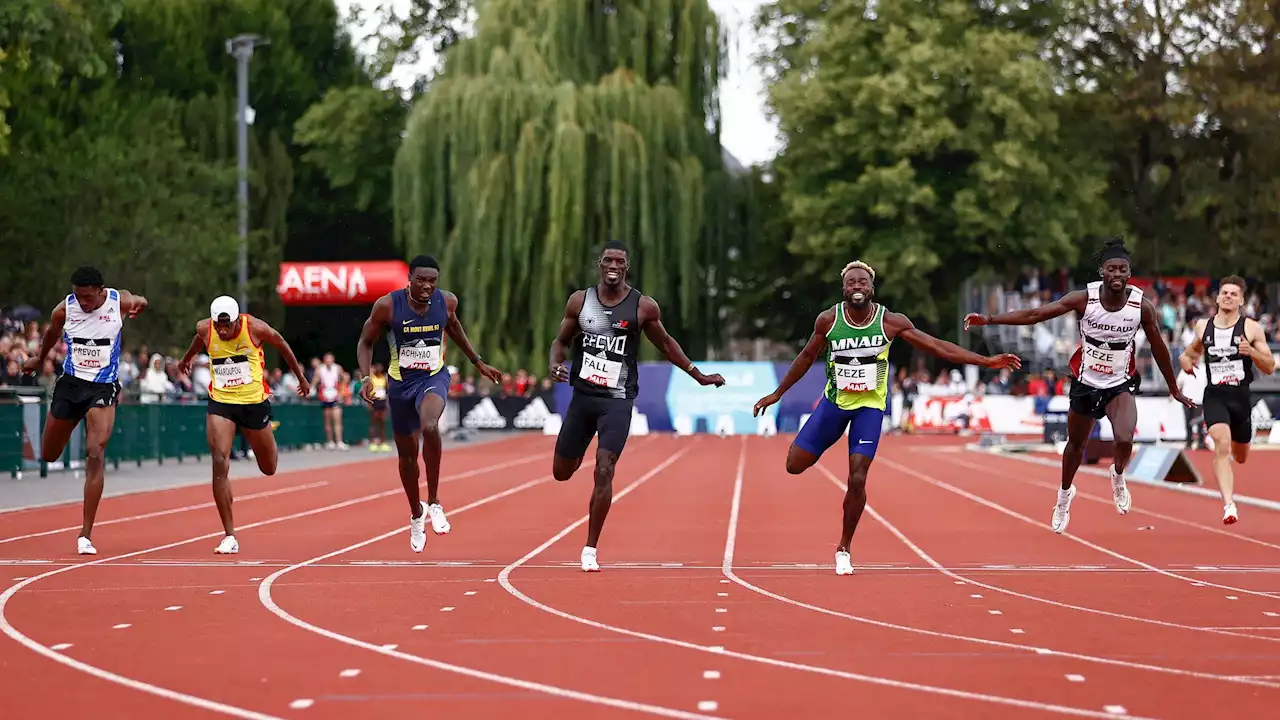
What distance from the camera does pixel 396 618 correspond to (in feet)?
32.3

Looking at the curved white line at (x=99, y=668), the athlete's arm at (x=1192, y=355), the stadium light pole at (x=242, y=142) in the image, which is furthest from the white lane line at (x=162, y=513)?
the stadium light pole at (x=242, y=142)

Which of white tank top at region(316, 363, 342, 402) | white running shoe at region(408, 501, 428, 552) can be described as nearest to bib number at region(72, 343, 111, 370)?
white running shoe at region(408, 501, 428, 552)

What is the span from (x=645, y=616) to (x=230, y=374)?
4.91 m

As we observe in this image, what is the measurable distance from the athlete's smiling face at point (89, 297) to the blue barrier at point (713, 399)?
109 ft

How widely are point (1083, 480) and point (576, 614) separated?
16.5 meters

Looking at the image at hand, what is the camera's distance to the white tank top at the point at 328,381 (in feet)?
122

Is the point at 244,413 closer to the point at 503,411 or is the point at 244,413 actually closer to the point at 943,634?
the point at 943,634

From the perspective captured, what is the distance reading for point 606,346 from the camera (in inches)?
493

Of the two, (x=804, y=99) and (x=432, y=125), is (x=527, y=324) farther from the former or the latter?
(x=804, y=99)

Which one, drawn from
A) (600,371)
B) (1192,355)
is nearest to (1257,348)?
(1192,355)

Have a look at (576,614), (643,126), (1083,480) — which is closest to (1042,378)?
(643,126)

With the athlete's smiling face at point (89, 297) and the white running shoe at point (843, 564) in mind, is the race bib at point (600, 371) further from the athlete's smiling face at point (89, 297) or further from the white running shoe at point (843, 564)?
the athlete's smiling face at point (89, 297)

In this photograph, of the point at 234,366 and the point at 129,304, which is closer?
the point at 234,366

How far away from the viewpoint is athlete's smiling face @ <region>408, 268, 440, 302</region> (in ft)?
42.7
